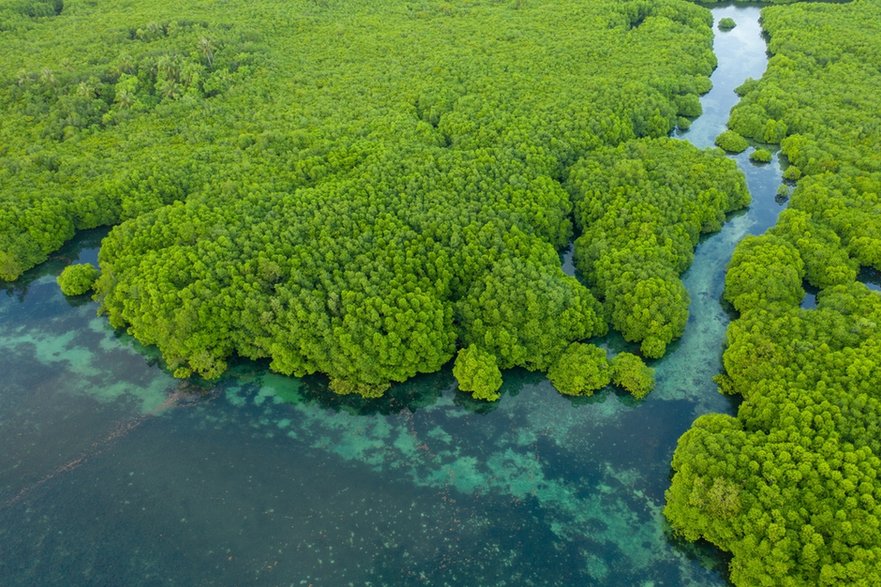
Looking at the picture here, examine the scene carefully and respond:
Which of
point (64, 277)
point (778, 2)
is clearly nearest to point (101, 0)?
point (64, 277)

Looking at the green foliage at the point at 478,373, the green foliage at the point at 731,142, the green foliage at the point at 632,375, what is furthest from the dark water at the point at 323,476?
the green foliage at the point at 731,142

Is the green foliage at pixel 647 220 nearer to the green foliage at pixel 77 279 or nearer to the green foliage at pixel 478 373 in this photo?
the green foliage at pixel 478 373

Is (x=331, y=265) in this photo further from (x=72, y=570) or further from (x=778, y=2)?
(x=778, y=2)

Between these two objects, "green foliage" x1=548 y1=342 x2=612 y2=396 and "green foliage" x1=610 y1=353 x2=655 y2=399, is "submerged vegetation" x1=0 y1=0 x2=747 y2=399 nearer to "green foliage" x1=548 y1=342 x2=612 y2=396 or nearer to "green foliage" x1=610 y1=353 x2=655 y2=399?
"green foliage" x1=548 y1=342 x2=612 y2=396

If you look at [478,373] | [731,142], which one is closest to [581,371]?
[478,373]

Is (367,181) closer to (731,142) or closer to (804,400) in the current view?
(804,400)
